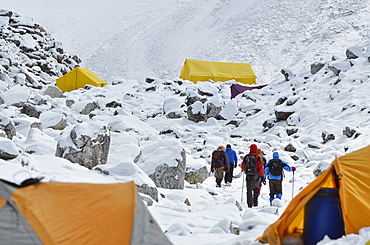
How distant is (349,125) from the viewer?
16.8 m

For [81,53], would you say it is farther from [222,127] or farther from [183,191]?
[183,191]

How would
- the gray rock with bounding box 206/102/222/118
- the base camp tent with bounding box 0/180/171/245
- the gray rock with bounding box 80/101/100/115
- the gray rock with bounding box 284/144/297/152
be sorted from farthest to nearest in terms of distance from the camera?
the gray rock with bounding box 206/102/222/118 < the gray rock with bounding box 80/101/100/115 < the gray rock with bounding box 284/144/297/152 < the base camp tent with bounding box 0/180/171/245

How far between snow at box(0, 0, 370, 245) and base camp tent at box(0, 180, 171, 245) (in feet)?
2.74

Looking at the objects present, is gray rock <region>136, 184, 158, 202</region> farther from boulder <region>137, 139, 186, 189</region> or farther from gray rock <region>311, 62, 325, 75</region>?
gray rock <region>311, 62, 325, 75</region>

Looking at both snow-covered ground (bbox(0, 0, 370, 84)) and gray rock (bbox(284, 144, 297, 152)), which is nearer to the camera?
gray rock (bbox(284, 144, 297, 152))

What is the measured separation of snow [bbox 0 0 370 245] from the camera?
27.3 feet

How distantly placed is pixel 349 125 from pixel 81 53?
52.2m

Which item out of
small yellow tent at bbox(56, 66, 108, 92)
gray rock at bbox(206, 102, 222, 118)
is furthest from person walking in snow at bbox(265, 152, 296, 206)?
small yellow tent at bbox(56, 66, 108, 92)

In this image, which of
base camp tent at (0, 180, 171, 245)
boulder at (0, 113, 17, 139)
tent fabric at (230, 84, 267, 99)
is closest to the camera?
base camp tent at (0, 180, 171, 245)

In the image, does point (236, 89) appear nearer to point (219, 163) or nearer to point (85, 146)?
point (219, 163)

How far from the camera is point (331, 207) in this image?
16.5 feet

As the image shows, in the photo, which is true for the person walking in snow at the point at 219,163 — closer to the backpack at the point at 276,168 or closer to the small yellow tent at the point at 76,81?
the backpack at the point at 276,168

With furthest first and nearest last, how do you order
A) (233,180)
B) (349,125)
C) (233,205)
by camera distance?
(349,125), (233,180), (233,205)

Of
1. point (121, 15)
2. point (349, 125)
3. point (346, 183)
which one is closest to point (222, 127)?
point (349, 125)
